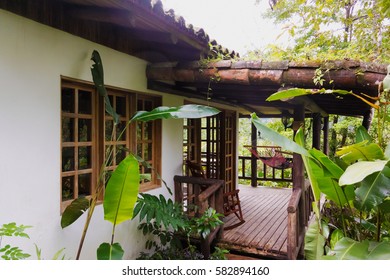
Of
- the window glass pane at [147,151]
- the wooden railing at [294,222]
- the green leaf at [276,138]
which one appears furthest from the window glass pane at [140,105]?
the green leaf at [276,138]

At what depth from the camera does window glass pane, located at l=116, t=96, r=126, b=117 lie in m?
3.57

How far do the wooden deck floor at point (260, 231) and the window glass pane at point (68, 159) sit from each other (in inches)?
95.1

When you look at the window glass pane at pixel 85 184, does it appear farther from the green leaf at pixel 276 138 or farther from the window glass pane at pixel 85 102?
Result: the green leaf at pixel 276 138

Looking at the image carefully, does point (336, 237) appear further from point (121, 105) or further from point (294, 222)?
point (121, 105)

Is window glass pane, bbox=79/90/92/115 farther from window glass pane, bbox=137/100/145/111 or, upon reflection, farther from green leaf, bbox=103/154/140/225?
green leaf, bbox=103/154/140/225

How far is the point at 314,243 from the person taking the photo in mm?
1835

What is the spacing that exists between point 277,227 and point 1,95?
4.33 metres

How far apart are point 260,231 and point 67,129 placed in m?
3.32

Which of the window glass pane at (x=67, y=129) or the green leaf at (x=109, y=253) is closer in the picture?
the green leaf at (x=109, y=253)

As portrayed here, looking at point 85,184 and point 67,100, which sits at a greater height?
point 67,100

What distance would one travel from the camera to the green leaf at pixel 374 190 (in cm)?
153

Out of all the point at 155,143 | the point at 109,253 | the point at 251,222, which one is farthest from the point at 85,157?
the point at 251,222

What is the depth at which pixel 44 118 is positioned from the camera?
8.31 ft
